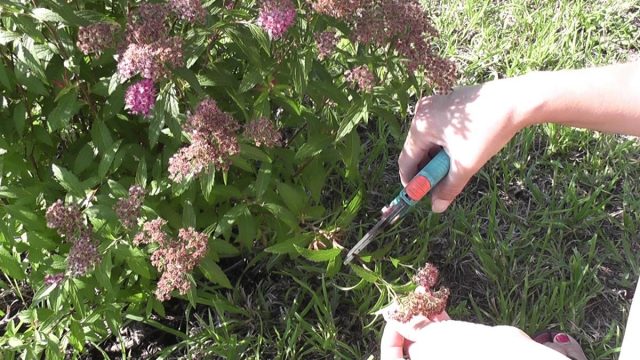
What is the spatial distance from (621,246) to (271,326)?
139 centimetres

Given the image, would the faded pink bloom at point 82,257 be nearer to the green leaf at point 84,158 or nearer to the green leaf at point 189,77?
the green leaf at point 84,158

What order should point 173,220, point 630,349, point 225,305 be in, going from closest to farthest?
point 630,349 → point 173,220 → point 225,305

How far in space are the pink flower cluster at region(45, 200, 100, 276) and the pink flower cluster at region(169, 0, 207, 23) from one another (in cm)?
59

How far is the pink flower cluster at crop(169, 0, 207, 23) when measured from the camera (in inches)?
73.8

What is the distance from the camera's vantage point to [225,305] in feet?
8.67

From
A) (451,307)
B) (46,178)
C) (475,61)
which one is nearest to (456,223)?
(451,307)

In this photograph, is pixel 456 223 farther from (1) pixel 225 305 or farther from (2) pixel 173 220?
(2) pixel 173 220

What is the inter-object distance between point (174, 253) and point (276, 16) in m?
0.66

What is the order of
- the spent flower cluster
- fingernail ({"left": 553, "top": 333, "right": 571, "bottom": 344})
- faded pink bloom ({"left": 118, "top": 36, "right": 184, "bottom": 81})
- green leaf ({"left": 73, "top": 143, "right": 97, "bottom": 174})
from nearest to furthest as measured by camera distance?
faded pink bloom ({"left": 118, "top": 36, "right": 184, "bottom": 81}), the spent flower cluster, green leaf ({"left": 73, "top": 143, "right": 97, "bottom": 174}), fingernail ({"left": 553, "top": 333, "right": 571, "bottom": 344})

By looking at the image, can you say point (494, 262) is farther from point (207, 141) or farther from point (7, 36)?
point (7, 36)

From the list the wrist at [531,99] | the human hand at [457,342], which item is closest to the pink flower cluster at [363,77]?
the wrist at [531,99]

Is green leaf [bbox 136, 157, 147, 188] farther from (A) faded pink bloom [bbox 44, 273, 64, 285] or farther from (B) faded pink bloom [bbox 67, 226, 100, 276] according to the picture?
(A) faded pink bloom [bbox 44, 273, 64, 285]

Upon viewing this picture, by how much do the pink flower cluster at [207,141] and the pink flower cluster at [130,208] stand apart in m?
0.17

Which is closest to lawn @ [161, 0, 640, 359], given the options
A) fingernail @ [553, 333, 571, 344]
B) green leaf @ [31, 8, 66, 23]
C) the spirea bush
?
fingernail @ [553, 333, 571, 344]
